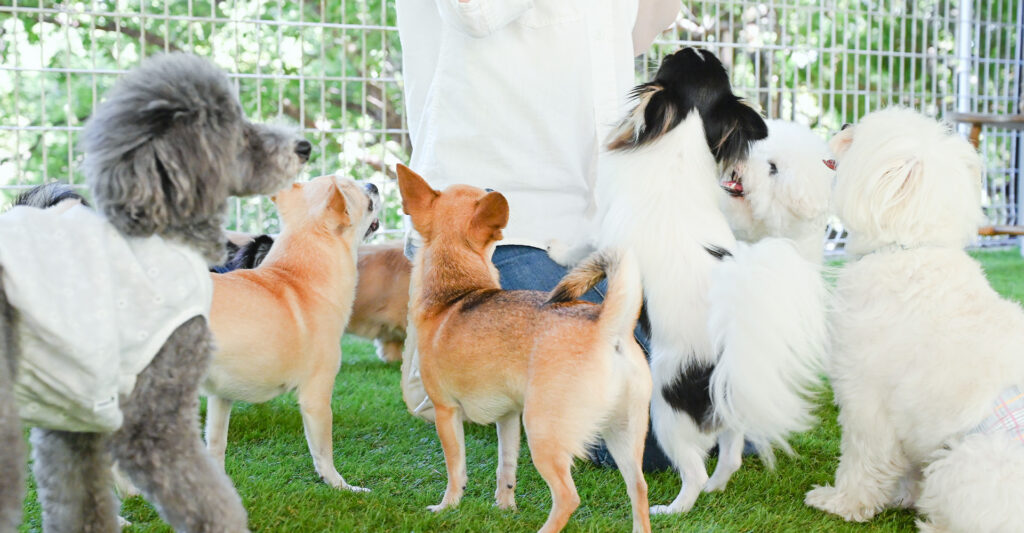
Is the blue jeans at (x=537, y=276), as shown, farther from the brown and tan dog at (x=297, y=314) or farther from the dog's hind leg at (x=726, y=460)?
the brown and tan dog at (x=297, y=314)

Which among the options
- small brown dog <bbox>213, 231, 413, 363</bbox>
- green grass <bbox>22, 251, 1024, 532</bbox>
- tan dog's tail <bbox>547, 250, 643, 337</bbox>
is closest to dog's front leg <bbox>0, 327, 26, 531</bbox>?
green grass <bbox>22, 251, 1024, 532</bbox>

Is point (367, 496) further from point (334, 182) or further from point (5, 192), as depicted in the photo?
point (5, 192)

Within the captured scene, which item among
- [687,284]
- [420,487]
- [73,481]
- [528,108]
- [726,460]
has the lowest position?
[420,487]

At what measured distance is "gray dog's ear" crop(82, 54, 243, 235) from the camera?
1.80 m

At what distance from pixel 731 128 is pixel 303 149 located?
50.2 inches

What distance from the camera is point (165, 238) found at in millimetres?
1896

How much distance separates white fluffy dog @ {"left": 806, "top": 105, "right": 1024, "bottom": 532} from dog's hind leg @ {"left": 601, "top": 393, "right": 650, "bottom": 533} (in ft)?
2.36

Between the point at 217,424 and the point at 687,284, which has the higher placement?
the point at 687,284

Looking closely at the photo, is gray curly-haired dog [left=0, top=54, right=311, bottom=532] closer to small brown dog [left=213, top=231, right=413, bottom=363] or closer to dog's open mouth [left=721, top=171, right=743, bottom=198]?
dog's open mouth [left=721, top=171, right=743, bottom=198]

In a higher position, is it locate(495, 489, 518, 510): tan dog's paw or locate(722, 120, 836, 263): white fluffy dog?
locate(722, 120, 836, 263): white fluffy dog

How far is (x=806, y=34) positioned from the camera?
726 cm

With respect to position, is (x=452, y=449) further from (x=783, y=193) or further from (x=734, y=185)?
(x=783, y=193)

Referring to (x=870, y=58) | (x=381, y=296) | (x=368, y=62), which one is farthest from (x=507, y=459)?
(x=870, y=58)

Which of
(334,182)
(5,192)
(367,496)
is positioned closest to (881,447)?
(367,496)
